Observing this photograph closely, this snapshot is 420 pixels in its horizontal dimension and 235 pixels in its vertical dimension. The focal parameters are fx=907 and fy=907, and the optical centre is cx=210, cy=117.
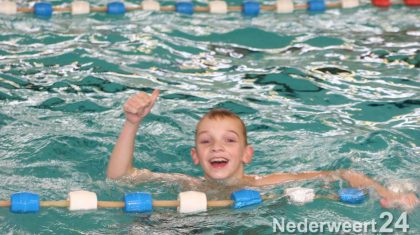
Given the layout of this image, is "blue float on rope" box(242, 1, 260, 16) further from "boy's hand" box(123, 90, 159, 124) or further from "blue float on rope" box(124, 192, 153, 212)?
"blue float on rope" box(124, 192, 153, 212)

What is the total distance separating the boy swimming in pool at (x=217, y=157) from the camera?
13.9 feet

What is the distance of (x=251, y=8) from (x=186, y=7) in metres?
0.55

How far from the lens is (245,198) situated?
418 centimetres

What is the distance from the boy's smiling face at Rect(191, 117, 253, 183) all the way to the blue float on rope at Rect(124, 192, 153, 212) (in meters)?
0.38

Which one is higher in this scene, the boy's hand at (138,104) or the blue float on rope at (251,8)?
the boy's hand at (138,104)

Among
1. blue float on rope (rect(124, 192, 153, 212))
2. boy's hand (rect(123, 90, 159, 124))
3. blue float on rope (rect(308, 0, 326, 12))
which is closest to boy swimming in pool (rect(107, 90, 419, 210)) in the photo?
boy's hand (rect(123, 90, 159, 124))

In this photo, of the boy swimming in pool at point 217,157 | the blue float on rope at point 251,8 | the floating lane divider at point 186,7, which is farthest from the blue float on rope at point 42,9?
the boy swimming in pool at point 217,157

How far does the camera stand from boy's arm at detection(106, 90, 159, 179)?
423 cm

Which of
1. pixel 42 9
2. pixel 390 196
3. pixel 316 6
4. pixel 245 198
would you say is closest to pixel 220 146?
pixel 245 198

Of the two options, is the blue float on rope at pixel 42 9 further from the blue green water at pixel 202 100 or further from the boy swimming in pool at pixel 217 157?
the boy swimming in pool at pixel 217 157

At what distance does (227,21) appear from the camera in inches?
294

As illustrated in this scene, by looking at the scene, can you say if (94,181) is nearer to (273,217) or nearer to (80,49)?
(273,217)

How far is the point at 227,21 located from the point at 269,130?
2.14 m

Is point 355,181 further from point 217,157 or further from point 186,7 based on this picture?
point 186,7
